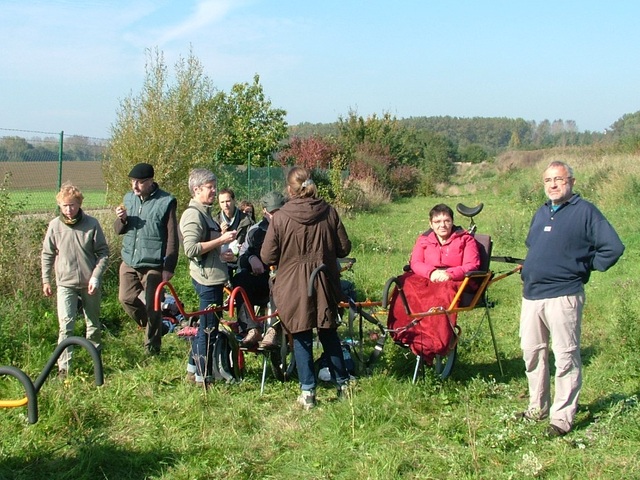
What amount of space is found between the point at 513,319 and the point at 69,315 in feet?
15.9

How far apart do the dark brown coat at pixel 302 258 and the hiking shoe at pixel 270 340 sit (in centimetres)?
48

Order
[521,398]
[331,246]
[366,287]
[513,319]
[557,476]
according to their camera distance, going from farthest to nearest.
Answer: [366,287], [513,319], [521,398], [331,246], [557,476]

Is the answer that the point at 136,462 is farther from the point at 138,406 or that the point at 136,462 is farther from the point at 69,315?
the point at 69,315

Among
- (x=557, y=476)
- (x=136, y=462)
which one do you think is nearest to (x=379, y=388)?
(x=557, y=476)

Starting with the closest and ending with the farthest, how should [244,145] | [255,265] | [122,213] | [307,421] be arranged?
[307,421], [122,213], [255,265], [244,145]

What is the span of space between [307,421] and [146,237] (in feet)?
7.56

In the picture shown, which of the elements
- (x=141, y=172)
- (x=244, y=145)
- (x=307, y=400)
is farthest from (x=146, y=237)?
(x=244, y=145)

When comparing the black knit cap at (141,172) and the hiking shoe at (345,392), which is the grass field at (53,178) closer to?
the black knit cap at (141,172)

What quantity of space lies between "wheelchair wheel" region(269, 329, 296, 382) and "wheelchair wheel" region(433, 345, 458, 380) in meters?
1.19

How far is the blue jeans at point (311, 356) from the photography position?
5.04m

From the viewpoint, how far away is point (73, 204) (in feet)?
18.5

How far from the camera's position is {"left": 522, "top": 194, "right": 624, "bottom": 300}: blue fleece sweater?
4.25m

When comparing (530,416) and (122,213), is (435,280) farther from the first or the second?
(122,213)

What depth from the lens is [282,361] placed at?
18.1 ft
